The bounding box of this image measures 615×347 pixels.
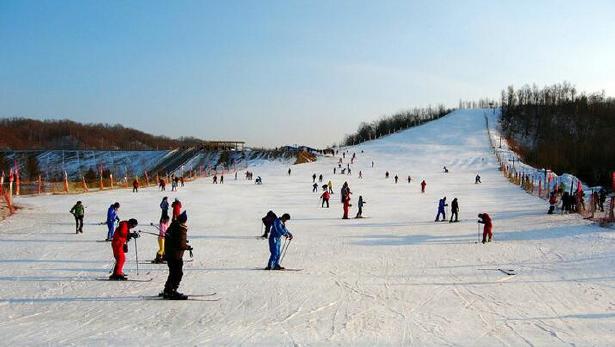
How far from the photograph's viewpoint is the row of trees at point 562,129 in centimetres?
6775

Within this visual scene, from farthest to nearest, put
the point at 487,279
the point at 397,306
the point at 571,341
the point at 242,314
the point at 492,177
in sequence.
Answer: the point at 492,177, the point at 487,279, the point at 397,306, the point at 242,314, the point at 571,341

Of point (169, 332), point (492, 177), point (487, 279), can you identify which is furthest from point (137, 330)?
point (492, 177)

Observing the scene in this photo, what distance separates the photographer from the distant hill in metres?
152

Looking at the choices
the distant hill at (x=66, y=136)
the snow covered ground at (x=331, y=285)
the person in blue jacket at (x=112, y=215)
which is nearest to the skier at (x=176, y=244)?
the snow covered ground at (x=331, y=285)

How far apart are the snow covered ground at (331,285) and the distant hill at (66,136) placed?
132 meters

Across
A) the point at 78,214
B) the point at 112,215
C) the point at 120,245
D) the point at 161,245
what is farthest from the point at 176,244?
the point at 78,214

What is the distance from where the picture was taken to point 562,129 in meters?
103

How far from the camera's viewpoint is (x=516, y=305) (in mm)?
9070

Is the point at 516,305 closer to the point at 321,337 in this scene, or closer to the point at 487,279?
the point at 487,279

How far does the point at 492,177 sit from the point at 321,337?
45939mm

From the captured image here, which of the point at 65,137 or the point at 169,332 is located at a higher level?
the point at 65,137

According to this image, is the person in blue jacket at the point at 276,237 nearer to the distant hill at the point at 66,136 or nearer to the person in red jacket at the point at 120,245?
the person in red jacket at the point at 120,245

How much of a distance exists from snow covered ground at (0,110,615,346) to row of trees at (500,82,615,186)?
1964 inches

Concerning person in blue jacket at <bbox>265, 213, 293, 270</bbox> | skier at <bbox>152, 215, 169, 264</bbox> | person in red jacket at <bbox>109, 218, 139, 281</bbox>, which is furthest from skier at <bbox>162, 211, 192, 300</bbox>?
skier at <bbox>152, 215, 169, 264</bbox>
